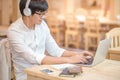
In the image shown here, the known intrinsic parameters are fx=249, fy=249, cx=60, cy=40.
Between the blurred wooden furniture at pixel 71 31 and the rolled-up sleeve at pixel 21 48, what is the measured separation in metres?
4.75

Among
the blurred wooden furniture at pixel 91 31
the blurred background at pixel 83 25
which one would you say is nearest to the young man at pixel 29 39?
the blurred background at pixel 83 25

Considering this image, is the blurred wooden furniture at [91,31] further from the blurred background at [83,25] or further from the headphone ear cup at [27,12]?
the headphone ear cup at [27,12]

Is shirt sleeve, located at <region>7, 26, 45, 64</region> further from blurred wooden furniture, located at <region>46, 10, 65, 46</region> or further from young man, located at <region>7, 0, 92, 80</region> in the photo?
blurred wooden furniture, located at <region>46, 10, 65, 46</region>

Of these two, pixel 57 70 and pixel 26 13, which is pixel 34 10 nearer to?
pixel 26 13

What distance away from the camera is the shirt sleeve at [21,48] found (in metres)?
2.00

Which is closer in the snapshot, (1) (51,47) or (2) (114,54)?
(1) (51,47)

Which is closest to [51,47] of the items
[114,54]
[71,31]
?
[114,54]

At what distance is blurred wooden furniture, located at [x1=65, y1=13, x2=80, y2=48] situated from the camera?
6804 millimetres

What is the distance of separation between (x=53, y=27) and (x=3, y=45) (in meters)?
5.07

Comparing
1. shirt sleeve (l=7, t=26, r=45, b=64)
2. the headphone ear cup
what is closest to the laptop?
shirt sleeve (l=7, t=26, r=45, b=64)

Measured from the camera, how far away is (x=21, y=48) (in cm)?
204

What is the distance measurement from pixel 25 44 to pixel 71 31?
4.87 meters

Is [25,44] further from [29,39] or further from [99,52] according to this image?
[99,52]

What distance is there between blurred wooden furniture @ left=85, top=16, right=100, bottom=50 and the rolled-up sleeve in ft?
14.5
